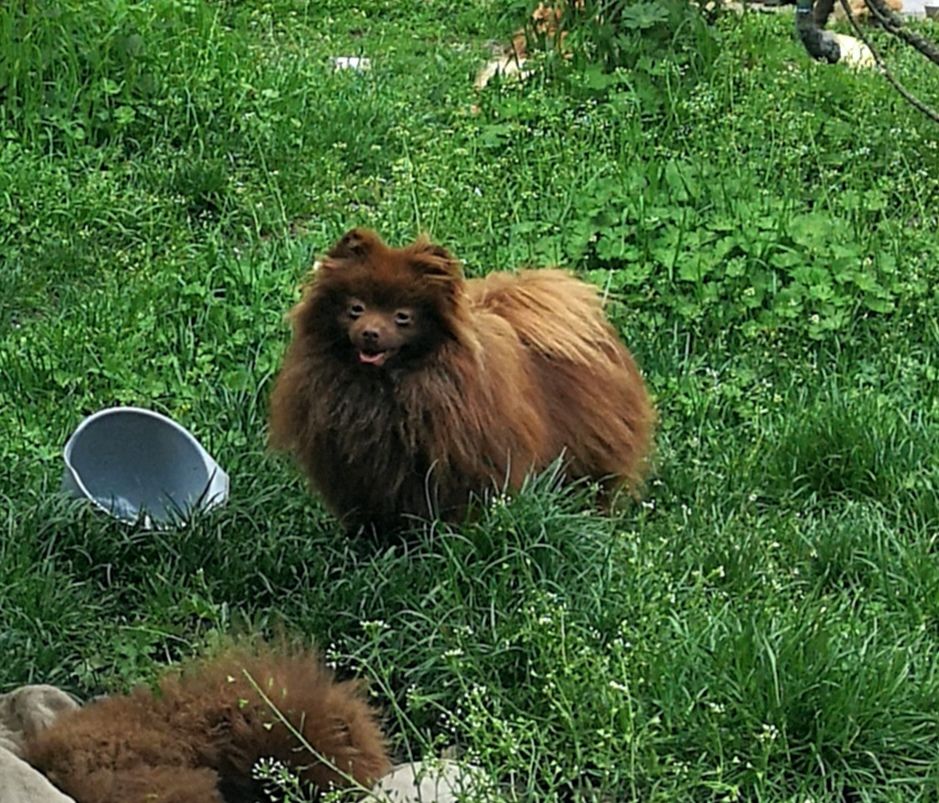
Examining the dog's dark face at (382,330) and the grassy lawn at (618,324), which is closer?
the grassy lawn at (618,324)

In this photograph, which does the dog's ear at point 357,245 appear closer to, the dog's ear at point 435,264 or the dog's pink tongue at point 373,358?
the dog's ear at point 435,264

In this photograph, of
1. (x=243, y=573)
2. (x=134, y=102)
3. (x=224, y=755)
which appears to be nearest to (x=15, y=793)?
(x=224, y=755)

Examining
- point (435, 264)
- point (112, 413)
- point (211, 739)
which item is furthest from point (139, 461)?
point (211, 739)

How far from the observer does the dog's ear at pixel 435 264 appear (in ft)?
12.8

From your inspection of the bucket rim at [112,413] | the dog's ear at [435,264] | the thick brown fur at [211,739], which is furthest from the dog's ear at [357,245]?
the thick brown fur at [211,739]

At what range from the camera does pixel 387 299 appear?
3.86 m

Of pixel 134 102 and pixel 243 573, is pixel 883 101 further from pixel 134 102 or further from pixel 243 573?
pixel 243 573

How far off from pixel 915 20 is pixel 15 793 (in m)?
8.59

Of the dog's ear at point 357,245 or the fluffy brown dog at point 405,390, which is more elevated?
the dog's ear at point 357,245

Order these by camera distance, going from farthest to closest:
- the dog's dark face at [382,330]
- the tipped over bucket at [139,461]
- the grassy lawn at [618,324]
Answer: the tipped over bucket at [139,461] < the dog's dark face at [382,330] < the grassy lawn at [618,324]

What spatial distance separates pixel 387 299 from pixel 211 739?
1181mm

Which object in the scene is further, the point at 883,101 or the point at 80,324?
the point at 883,101

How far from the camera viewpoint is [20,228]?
5.96 meters

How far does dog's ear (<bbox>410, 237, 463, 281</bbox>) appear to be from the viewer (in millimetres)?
3889
